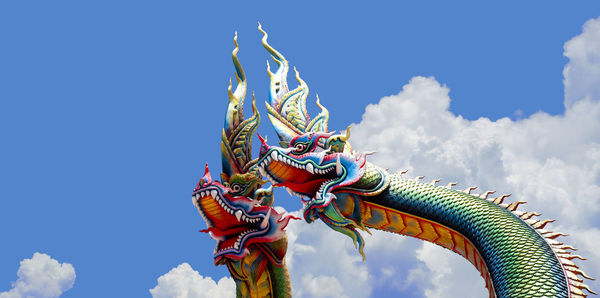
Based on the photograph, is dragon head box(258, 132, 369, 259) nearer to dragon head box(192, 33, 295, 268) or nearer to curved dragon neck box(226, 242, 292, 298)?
dragon head box(192, 33, 295, 268)

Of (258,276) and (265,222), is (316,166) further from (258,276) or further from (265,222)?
(258,276)

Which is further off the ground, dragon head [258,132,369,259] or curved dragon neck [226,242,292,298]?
dragon head [258,132,369,259]

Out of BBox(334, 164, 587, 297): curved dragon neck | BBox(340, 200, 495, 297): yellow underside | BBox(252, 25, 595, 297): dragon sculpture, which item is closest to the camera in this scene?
BBox(334, 164, 587, 297): curved dragon neck

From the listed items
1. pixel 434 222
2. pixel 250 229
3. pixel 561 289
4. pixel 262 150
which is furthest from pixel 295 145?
pixel 561 289

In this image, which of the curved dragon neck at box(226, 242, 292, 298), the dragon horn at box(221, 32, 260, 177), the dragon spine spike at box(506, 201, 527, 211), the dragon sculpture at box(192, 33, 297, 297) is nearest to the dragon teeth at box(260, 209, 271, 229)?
the dragon sculpture at box(192, 33, 297, 297)

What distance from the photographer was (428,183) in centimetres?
1231

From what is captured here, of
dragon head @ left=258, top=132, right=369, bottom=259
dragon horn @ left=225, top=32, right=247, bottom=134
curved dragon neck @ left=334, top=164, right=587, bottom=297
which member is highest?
dragon horn @ left=225, top=32, right=247, bottom=134

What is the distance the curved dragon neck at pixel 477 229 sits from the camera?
10.6m

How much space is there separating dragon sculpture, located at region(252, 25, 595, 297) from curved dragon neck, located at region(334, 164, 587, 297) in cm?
1

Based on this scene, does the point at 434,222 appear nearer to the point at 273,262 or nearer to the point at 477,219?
the point at 477,219

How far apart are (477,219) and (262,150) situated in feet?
10.2

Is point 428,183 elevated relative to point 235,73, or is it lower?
lower

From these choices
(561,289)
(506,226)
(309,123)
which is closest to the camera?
(561,289)

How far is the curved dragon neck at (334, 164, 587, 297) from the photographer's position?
417 inches
